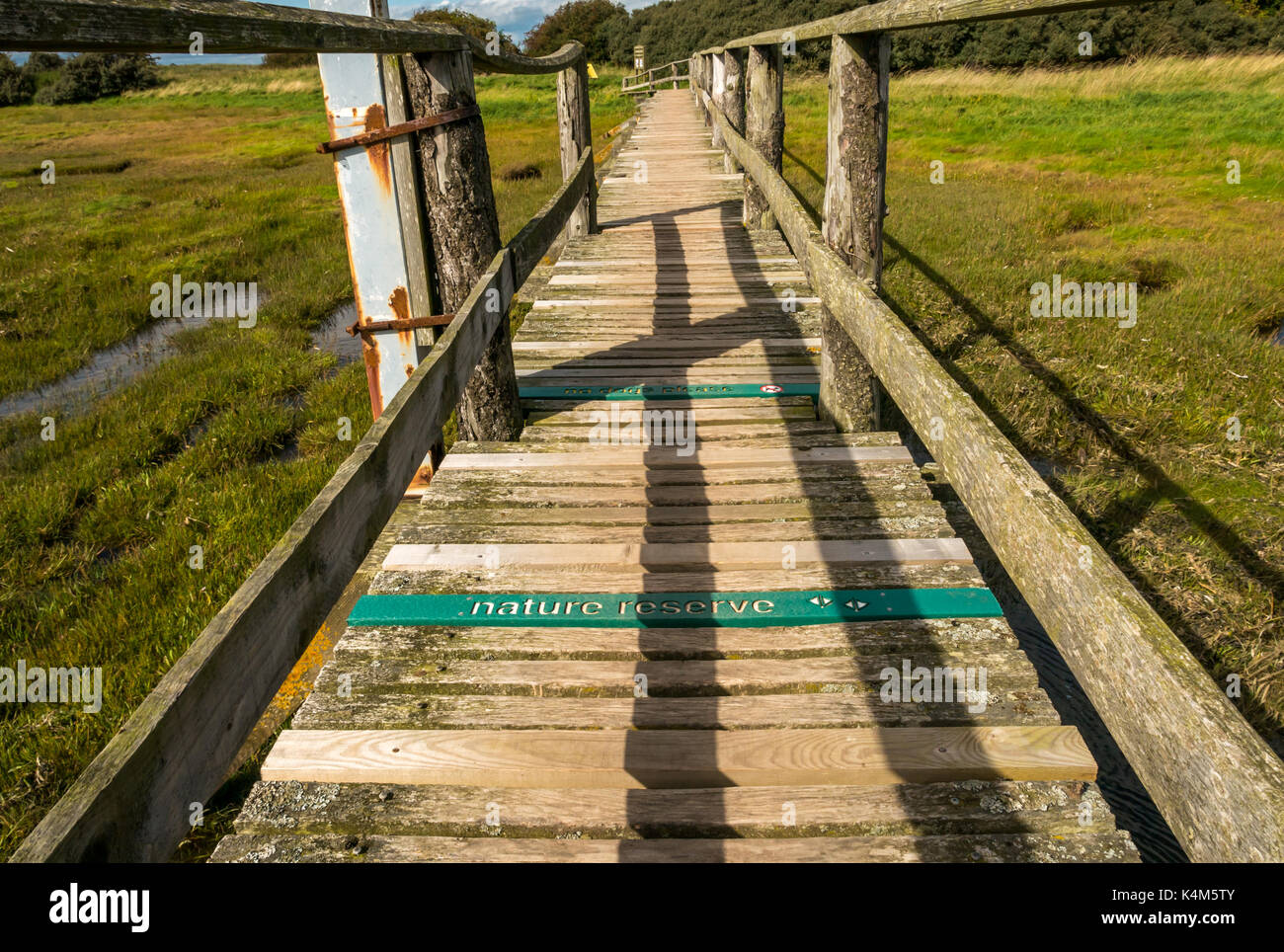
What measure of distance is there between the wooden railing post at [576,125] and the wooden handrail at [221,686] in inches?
250

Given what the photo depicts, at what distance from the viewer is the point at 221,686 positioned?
3.87 feet

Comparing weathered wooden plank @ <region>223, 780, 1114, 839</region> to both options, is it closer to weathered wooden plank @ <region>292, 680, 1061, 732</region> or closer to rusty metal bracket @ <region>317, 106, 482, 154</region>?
weathered wooden plank @ <region>292, 680, 1061, 732</region>

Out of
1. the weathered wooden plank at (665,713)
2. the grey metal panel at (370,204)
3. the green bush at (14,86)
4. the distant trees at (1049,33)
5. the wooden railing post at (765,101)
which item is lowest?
the weathered wooden plank at (665,713)

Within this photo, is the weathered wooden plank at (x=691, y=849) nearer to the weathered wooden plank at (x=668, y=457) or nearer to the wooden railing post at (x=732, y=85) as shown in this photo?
the weathered wooden plank at (x=668, y=457)

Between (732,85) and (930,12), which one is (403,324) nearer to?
(930,12)

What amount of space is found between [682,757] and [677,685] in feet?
0.92

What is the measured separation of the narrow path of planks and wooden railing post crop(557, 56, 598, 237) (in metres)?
4.57

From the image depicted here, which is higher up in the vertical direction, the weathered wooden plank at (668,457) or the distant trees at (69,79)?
the distant trees at (69,79)

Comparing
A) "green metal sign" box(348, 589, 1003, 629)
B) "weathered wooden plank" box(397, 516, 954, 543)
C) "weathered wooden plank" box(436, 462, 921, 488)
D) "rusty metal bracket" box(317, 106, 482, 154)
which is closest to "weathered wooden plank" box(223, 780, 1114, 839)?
"green metal sign" box(348, 589, 1003, 629)

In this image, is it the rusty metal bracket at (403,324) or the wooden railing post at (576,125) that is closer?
the rusty metal bracket at (403,324)

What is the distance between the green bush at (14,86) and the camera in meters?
48.4

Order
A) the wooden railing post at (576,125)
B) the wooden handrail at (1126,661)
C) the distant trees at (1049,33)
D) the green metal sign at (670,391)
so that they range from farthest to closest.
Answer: the distant trees at (1049,33) < the wooden railing post at (576,125) < the green metal sign at (670,391) < the wooden handrail at (1126,661)

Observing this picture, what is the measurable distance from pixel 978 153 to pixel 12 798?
18035 millimetres

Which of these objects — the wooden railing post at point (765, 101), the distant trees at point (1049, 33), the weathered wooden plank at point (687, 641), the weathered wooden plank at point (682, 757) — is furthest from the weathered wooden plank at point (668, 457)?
the distant trees at point (1049, 33)
